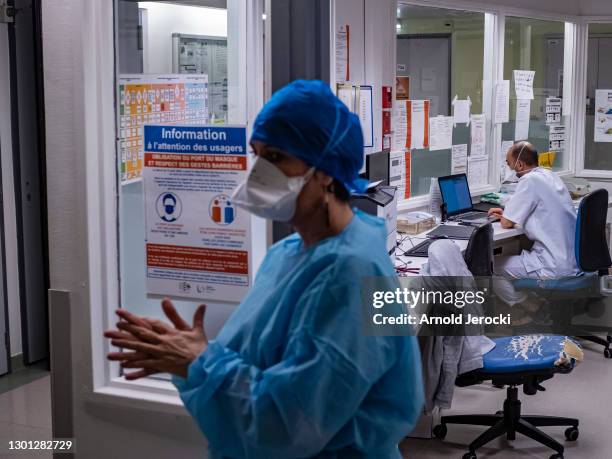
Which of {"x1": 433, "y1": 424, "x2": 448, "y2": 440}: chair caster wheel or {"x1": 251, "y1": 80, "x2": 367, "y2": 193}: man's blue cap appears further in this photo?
{"x1": 433, "y1": 424, "x2": 448, "y2": 440}: chair caster wheel

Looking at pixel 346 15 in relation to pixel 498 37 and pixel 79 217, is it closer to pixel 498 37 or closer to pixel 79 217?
pixel 498 37

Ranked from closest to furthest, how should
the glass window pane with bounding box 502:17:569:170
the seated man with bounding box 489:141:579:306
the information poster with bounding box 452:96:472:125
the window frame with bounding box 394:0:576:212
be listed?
the seated man with bounding box 489:141:579:306, the window frame with bounding box 394:0:576:212, the information poster with bounding box 452:96:472:125, the glass window pane with bounding box 502:17:569:170

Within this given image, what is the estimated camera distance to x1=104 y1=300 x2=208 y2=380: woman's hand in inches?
60.2

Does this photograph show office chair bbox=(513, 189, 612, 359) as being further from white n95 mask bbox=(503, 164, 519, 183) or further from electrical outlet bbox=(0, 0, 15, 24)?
electrical outlet bbox=(0, 0, 15, 24)

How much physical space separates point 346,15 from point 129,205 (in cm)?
256

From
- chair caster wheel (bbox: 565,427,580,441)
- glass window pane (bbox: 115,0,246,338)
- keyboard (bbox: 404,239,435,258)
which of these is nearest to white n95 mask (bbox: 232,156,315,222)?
glass window pane (bbox: 115,0,246,338)

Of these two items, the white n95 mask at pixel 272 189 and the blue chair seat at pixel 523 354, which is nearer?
the white n95 mask at pixel 272 189

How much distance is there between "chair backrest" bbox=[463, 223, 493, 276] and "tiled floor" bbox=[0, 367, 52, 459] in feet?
6.91

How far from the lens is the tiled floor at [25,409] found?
12.8 ft

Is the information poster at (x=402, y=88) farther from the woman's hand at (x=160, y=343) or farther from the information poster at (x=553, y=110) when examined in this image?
the woman's hand at (x=160, y=343)

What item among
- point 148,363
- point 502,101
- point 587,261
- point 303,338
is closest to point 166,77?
point 148,363

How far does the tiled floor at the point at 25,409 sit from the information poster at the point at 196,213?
1.74 metres

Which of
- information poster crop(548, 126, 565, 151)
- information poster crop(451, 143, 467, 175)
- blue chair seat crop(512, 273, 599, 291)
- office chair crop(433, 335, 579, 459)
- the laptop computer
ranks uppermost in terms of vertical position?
information poster crop(548, 126, 565, 151)

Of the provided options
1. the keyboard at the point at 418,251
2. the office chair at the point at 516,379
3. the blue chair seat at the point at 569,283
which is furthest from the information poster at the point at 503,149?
the office chair at the point at 516,379
